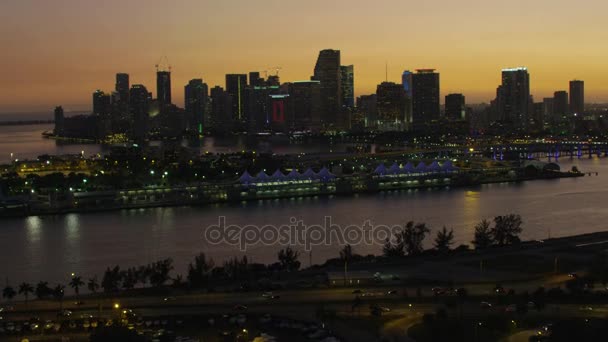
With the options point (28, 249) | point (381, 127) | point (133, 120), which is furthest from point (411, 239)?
point (133, 120)

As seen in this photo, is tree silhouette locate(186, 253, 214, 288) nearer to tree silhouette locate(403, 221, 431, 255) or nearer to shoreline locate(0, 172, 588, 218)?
tree silhouette locate(403, 221, 431, 255)

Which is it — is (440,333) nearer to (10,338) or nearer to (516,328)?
(516,328)

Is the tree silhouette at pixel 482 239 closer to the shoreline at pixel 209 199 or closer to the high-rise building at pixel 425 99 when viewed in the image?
the shoreline at pixel 209 199

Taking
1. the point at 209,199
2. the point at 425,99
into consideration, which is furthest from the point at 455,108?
the point at 209,199

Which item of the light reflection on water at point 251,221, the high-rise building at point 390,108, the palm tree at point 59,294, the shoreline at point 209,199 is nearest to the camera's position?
→ the palm tree at point 59,294

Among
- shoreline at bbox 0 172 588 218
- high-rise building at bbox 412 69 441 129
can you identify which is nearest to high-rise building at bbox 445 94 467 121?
high-rise building at bbox 412 69 441 129

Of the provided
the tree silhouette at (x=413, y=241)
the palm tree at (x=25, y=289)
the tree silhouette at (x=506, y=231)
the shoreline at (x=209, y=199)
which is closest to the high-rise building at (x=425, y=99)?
the shoreline at (x=209, y=199)
